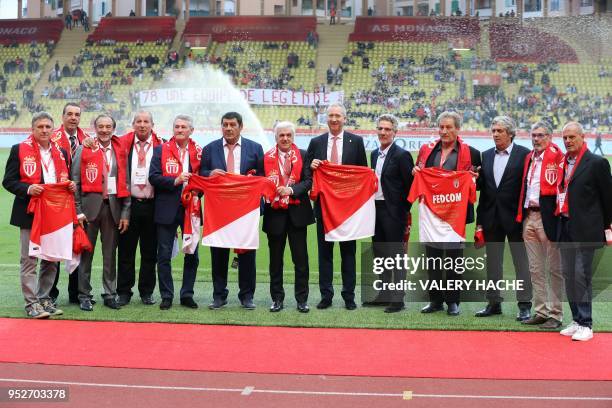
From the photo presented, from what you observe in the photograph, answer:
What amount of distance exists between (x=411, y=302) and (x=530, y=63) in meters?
35.3

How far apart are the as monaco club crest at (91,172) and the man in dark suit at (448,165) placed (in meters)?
3.01

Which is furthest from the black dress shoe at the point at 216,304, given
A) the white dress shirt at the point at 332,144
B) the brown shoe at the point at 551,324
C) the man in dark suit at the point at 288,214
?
the brown shoe at the point at 551,324

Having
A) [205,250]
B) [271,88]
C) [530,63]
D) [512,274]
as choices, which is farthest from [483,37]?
[512,274]

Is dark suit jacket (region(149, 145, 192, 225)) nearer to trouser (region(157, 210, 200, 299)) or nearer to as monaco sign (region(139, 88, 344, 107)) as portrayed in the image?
trouser (region(157, 210, 200, 299))

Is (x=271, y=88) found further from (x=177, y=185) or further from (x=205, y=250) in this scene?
(x=177, y=185)

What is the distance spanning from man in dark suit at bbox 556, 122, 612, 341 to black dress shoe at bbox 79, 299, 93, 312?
14.4ft

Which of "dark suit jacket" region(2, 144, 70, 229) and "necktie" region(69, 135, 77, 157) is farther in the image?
"necktie" region(69, 135, 77, 157)

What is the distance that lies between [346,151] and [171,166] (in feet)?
5.51

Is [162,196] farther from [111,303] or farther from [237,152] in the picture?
[111,303]

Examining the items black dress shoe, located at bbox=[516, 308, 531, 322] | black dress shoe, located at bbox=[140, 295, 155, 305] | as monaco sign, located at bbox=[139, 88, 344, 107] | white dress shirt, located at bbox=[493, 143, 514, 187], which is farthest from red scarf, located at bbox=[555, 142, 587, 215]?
as monaco sign, located at bbox=[139, 88, 344, 107]

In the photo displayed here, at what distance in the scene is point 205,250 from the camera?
1304 centimetres

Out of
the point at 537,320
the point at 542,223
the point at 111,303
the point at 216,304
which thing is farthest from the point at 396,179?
the point at 111,303

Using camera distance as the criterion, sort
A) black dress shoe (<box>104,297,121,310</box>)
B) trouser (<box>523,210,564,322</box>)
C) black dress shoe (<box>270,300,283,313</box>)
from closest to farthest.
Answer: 1. trouser (<box>523,210,564,322</box>)
2. black dress shoe (<box>270,300,283,313</box>)
3. black dress shoe (<box>104,297,121,310</box>)

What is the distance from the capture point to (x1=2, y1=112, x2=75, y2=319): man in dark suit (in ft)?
25.4
